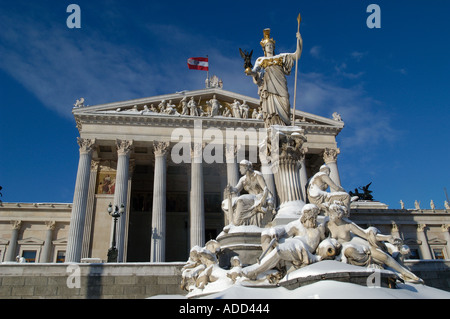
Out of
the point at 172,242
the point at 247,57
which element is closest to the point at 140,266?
the point at 247,57

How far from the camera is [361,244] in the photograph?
6.05 metres

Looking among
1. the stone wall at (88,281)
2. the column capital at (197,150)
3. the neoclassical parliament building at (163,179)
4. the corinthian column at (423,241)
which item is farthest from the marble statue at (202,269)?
the corinthian column at (423,241)

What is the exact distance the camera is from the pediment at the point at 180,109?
31.7 m

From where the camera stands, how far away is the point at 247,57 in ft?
32.1

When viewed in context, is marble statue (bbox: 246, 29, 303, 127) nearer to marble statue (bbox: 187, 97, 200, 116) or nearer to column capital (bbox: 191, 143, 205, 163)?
column capital (bbox: 191, 143, 205, 163)

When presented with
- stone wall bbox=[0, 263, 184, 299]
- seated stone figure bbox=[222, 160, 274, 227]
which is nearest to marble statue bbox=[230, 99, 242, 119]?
stone wall bbox=[0, 263, 184, 299]

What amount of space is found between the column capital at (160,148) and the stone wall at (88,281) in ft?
60.9

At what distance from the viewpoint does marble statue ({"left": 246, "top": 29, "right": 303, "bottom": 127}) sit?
10.1m

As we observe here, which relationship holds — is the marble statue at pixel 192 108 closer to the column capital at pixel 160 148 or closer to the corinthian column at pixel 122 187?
the column capital at pixel 160 148

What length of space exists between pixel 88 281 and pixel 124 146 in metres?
19.2

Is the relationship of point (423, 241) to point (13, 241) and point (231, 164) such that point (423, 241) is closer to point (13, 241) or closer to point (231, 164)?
point (231, 164)

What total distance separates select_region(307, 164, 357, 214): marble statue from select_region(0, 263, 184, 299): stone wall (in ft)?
22.5

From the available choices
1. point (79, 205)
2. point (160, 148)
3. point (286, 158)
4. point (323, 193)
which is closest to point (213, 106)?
point (160, 148)
